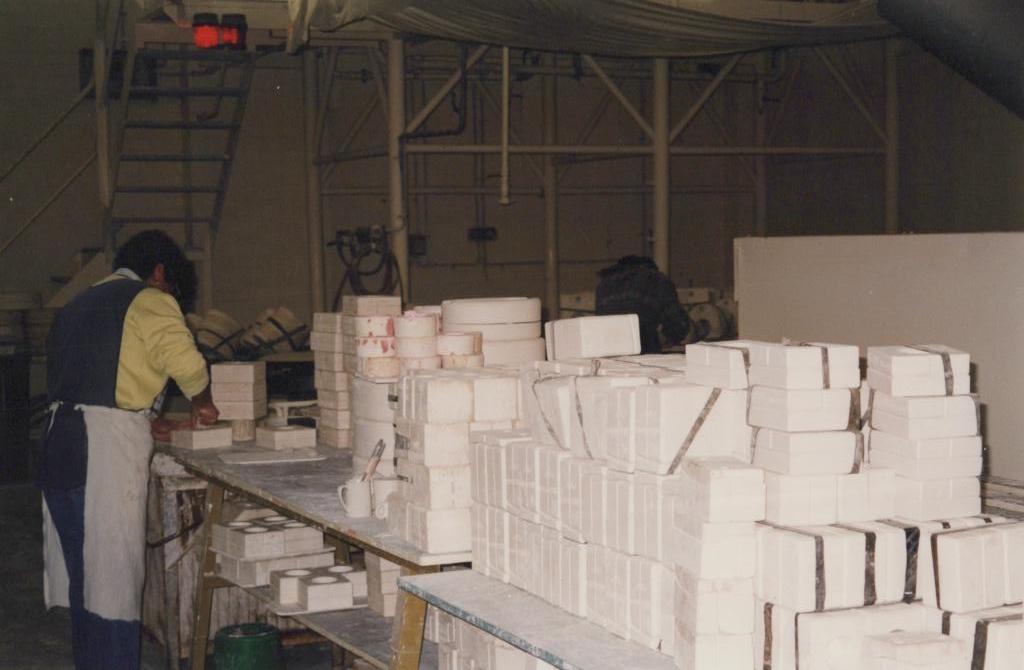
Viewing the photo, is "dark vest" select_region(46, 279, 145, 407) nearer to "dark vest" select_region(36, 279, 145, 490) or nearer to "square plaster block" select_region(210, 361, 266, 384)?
"dark vest" select_region(36, 279, 145, 490)

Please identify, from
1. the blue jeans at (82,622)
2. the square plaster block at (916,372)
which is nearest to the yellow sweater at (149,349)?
the blue jeans at (82,622)

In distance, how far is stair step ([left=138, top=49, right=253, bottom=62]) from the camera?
1054 centimetres

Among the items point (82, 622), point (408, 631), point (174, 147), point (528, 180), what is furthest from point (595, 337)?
point (528, 180)

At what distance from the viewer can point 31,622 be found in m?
7.99

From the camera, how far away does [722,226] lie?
56.3ft

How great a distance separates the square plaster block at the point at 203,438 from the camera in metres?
6.85

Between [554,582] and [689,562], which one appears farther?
[554,582]

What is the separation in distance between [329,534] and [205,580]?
1056 mm

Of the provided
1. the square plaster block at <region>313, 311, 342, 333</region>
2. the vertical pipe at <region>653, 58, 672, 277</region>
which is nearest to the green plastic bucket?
the square plaster block at <region>313, 311, 342, 333</region>

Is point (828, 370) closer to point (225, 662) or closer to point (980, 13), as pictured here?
point (980, 13)

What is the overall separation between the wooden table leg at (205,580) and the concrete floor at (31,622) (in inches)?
20.0

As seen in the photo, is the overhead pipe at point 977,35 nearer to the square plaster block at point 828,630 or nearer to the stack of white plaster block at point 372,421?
the square plaster block at point 828,630

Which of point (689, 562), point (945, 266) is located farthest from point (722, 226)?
point (689, 562)

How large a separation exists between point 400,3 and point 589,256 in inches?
328
